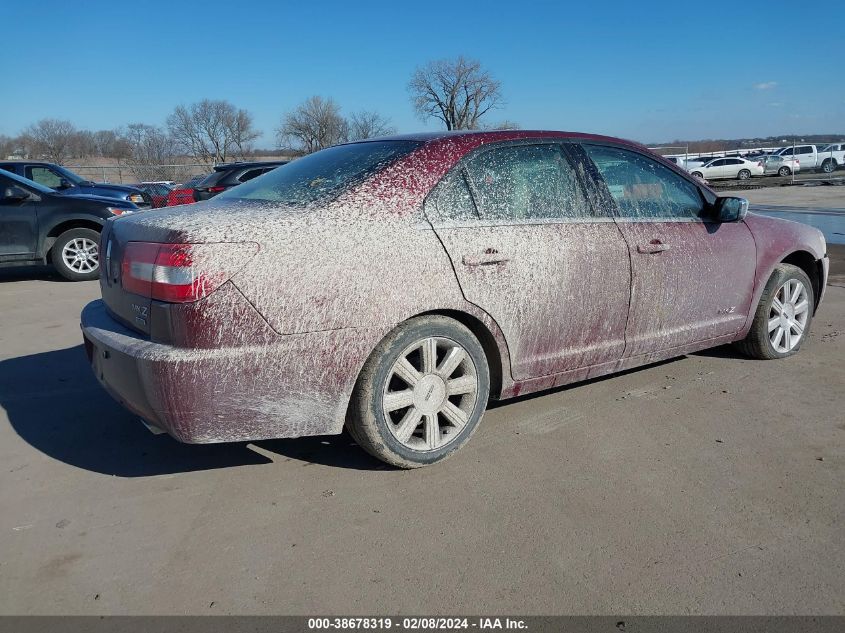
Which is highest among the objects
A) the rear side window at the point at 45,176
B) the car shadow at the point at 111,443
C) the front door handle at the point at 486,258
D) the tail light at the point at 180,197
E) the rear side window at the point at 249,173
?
the rear side window at the point at 45,176

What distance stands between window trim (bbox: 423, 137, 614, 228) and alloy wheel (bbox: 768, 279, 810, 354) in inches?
70.7

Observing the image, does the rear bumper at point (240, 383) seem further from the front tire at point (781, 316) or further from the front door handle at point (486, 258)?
the front tire at point (781, 316)

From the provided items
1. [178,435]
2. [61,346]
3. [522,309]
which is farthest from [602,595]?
[61,346]

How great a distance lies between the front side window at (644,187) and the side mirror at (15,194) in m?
7.74

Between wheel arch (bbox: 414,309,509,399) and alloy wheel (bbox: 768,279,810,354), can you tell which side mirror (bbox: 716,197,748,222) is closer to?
alloy wheel (bbox: 768,279,810,354)

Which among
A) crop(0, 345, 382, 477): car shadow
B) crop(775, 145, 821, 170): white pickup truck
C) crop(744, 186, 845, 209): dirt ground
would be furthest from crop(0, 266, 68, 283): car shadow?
crop(775, 145, 821, 170): white pickup truck

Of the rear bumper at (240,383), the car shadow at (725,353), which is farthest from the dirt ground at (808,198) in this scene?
the rear bumper at (240,383)

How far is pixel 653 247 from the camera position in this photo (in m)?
3.91

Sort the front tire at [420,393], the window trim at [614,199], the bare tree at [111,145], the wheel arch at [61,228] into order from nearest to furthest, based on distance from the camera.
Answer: the front tire at [420,393], the window trim at [614,199], the wheel arch at [61,228], the bare tree at [111,145]

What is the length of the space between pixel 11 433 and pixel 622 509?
3.23m

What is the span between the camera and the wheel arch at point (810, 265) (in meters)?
4.94

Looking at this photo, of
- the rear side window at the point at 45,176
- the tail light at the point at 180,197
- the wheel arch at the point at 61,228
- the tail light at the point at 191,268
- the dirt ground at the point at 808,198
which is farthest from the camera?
the dirt ground at the point at 808,198

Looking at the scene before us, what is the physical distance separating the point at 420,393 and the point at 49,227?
7.52 metres

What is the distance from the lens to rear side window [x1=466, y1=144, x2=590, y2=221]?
3395mm
